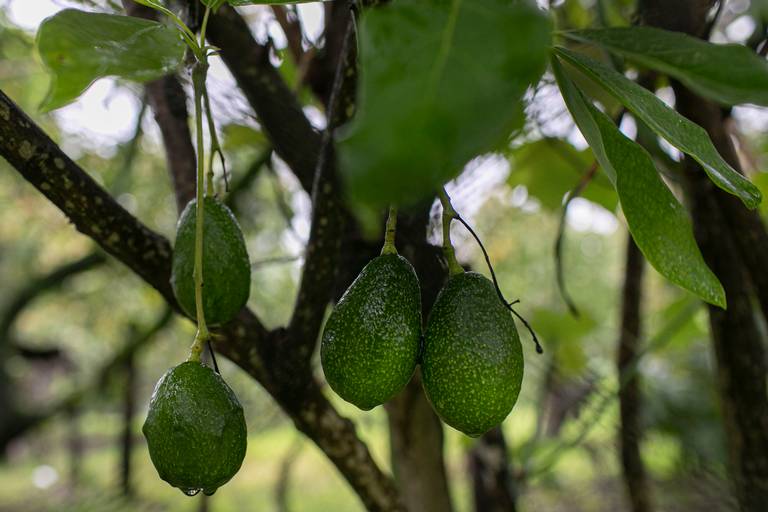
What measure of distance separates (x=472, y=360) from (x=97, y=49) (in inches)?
14.5

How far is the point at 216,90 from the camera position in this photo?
45.4 inches

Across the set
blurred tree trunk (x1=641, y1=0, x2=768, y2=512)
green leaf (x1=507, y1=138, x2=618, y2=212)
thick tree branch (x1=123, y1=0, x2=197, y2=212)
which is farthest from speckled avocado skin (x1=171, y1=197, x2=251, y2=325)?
green leaf (x1=507, y1=138, x2=618, y2=212)

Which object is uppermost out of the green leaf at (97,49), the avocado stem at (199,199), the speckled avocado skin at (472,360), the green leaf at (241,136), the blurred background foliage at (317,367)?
the green leaf at (97,49)

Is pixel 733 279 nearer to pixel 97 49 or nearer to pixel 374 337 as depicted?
pixel 374 337

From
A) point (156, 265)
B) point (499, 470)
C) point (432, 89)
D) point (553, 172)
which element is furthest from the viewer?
point (553, 172)

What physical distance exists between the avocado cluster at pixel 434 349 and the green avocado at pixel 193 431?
0.09m

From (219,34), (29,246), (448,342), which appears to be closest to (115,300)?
(29,246)

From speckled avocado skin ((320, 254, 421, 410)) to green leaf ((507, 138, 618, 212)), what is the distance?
0.74 meters

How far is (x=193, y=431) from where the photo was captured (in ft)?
1.80

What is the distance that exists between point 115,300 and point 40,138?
12.4 ft

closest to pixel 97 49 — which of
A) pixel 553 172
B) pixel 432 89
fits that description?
pixel 432 89

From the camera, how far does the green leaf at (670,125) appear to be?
477 millimetres

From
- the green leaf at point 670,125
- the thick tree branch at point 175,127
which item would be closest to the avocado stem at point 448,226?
the green leaf at point 670,125

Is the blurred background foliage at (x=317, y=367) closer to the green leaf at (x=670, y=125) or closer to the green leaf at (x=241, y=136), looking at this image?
the green leaf at (x=241, y=136)
